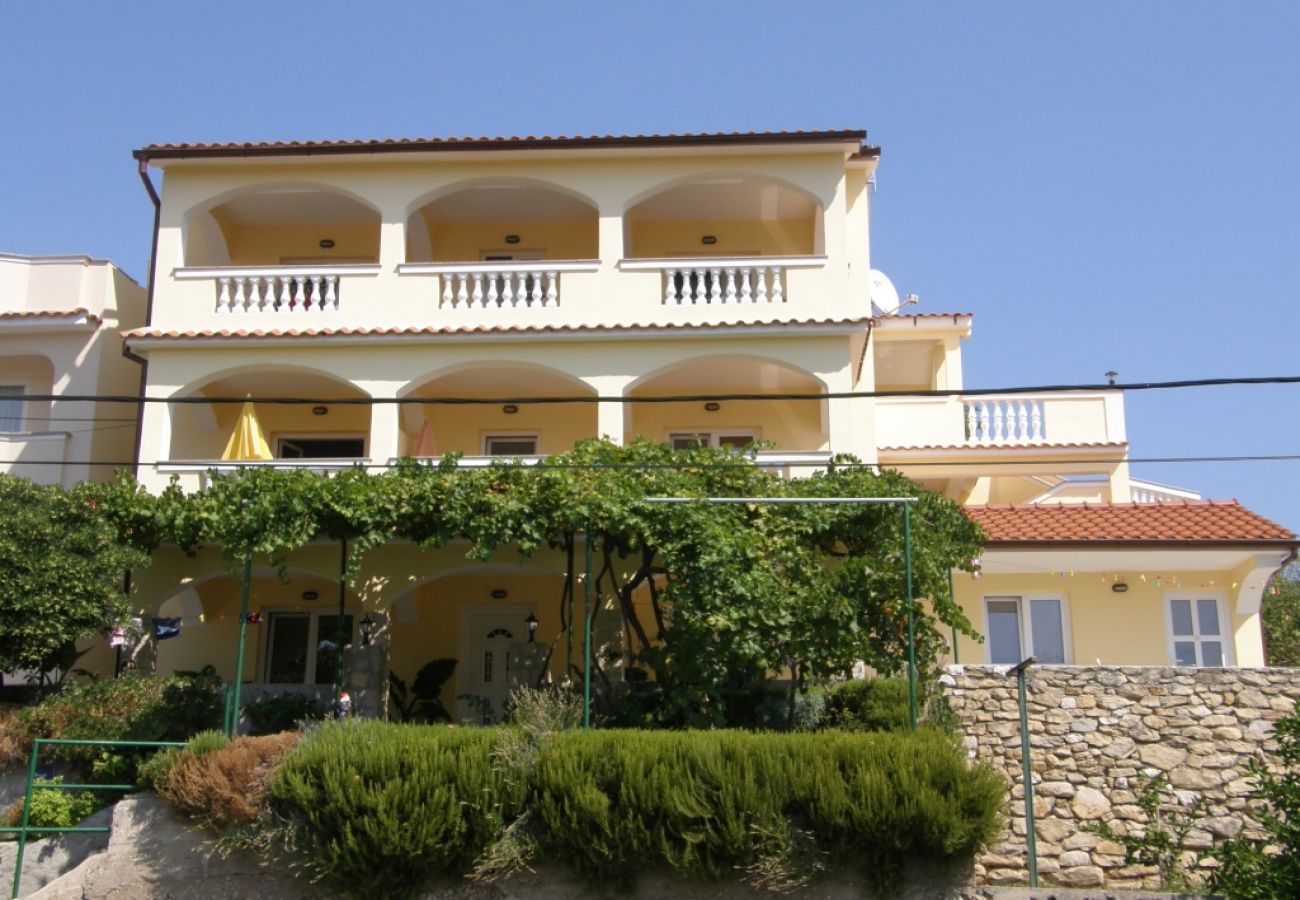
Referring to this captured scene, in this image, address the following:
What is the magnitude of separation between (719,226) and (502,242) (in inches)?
151

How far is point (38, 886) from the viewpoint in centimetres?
1503

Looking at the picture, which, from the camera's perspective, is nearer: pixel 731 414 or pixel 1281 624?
pixel 731 414

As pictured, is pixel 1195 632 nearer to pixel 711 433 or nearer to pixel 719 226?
pixel 711 433

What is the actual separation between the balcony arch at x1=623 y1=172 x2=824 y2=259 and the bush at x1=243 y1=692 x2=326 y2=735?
32.2 feet

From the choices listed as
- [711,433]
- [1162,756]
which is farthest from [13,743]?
[1162,756]

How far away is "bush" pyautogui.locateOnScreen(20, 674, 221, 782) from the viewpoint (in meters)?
15.8

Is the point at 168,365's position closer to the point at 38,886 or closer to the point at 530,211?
the point at 530,211

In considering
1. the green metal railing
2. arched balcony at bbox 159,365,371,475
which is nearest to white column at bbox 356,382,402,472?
arched balcony at bbox 159,365,371,475

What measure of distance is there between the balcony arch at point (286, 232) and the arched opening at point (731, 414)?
5668 mm

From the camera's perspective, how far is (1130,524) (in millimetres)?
19547

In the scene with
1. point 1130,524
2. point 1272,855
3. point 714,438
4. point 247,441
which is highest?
point 714,438

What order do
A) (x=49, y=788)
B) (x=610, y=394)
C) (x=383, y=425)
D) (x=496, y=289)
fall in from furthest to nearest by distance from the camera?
(x=496, y=289), (x=383, y=425), (x=610, y=394), (x=49, y=788)

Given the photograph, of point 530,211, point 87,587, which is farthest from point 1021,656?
point 87,587

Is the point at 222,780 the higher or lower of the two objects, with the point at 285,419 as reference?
lower
